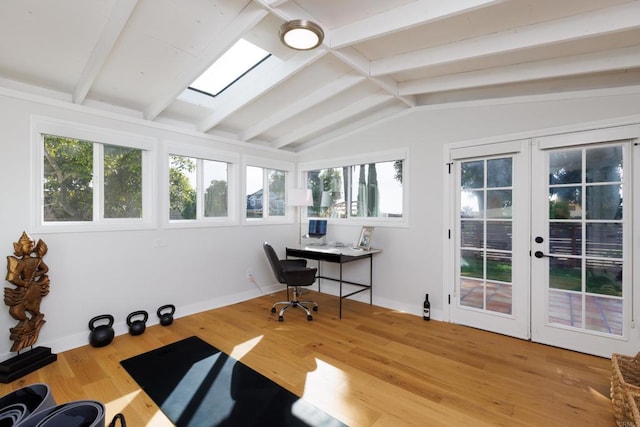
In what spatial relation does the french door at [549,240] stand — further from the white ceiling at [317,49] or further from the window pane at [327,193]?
the window pane at [327,193]

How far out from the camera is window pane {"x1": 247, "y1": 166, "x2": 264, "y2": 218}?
469cm

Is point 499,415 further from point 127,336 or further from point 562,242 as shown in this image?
point 127,336

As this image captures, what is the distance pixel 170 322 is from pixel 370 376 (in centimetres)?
238

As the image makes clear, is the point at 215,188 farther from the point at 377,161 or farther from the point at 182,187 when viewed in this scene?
the point at 377,161

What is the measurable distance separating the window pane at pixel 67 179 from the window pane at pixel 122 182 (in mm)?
151

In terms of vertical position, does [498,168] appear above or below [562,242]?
above

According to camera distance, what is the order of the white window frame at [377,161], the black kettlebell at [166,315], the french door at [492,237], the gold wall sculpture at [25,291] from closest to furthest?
1. the gold wall sculpture at [25,291]
2. the french door at [492,237]
3. the black kettlebell at [166,315]
4. the white window frame at [377,161]

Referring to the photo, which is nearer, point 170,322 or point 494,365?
point 494,365

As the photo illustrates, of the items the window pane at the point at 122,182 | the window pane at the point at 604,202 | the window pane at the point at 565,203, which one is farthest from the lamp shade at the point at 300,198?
the window pane at the point at 604,202

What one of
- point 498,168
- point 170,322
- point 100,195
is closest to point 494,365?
point 498,168

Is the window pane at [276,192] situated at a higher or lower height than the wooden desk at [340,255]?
higher

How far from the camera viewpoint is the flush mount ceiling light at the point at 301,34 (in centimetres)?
207

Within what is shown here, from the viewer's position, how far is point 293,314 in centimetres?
394

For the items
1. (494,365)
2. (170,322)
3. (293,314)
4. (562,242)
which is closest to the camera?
(494,365)
